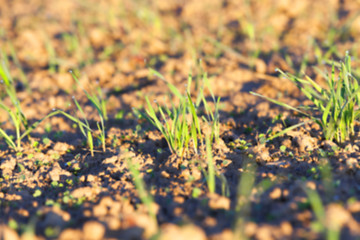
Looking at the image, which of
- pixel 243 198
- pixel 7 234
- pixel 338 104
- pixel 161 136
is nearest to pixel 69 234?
pixel 7 234

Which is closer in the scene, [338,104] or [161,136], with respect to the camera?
[338,104]

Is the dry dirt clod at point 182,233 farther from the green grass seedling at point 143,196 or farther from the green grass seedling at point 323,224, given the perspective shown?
the green grass seedling at point 323,224

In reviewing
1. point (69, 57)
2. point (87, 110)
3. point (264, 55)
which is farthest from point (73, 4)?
point (264, 55)

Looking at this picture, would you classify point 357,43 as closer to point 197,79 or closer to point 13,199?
point 197,79

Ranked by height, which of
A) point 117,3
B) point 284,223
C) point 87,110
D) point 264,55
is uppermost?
point 117,3

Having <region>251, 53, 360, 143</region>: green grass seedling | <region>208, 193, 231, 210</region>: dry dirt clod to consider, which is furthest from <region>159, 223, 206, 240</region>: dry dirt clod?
<region>251, 53, 360, 143</region>: green grass seedling

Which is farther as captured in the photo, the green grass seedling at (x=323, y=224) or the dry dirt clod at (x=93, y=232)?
the dry dirt clod at (x=93, y=232)

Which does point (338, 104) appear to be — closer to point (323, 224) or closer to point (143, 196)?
point (323, 224)

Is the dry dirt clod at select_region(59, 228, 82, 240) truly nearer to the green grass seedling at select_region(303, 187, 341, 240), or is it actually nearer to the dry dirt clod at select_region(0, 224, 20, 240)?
the dry dirt clod at select_region(0, 224, 20, 240)

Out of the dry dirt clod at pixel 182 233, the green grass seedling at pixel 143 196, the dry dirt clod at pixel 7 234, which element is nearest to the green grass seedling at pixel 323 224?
the dry dirt clod at pixel 182 233
